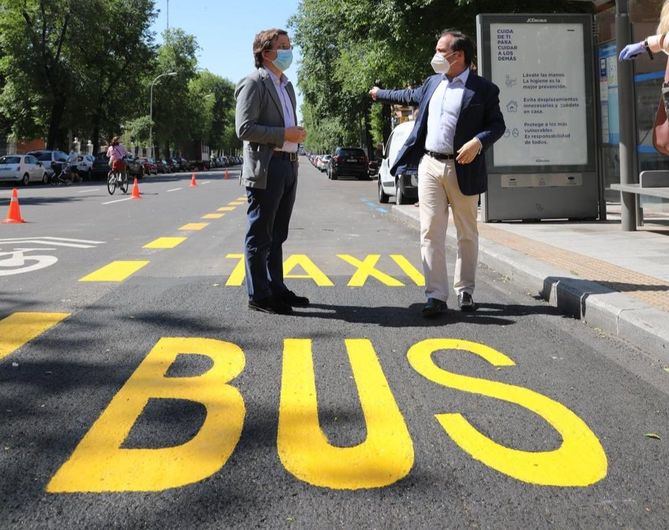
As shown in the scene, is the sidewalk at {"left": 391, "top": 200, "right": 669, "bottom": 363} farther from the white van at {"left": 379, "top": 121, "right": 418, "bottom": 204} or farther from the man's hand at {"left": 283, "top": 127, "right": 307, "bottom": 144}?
the white van at {"left": 379, "top": 121, "right": 418, "bottom": 204}

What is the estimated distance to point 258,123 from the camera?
18.3 feet

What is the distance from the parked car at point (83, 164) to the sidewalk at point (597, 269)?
116 ft

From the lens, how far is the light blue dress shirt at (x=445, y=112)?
18.3ft

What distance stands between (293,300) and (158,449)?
Result: 2957 mm

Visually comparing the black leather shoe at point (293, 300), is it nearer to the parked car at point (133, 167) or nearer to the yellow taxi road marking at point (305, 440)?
the yellow taxi road marking at point (305, 440)

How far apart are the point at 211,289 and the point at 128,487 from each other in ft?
13.3

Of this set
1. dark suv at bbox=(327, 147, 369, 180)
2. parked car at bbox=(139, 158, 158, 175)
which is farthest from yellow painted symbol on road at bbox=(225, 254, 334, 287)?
parked car at bbox=(139, 158, 158, 175)

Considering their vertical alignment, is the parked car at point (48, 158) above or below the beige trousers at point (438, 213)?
above

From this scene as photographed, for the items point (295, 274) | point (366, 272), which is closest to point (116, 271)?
point (295, 274)

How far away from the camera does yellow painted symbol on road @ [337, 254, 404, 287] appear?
7.18 meters

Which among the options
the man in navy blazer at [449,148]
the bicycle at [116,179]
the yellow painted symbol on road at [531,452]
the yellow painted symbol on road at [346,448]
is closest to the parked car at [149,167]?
the bicycle at [116,179]

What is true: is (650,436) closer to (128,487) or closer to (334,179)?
(128,487)

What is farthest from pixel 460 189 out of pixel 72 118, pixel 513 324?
pixel 72 118

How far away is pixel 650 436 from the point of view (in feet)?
10.7
